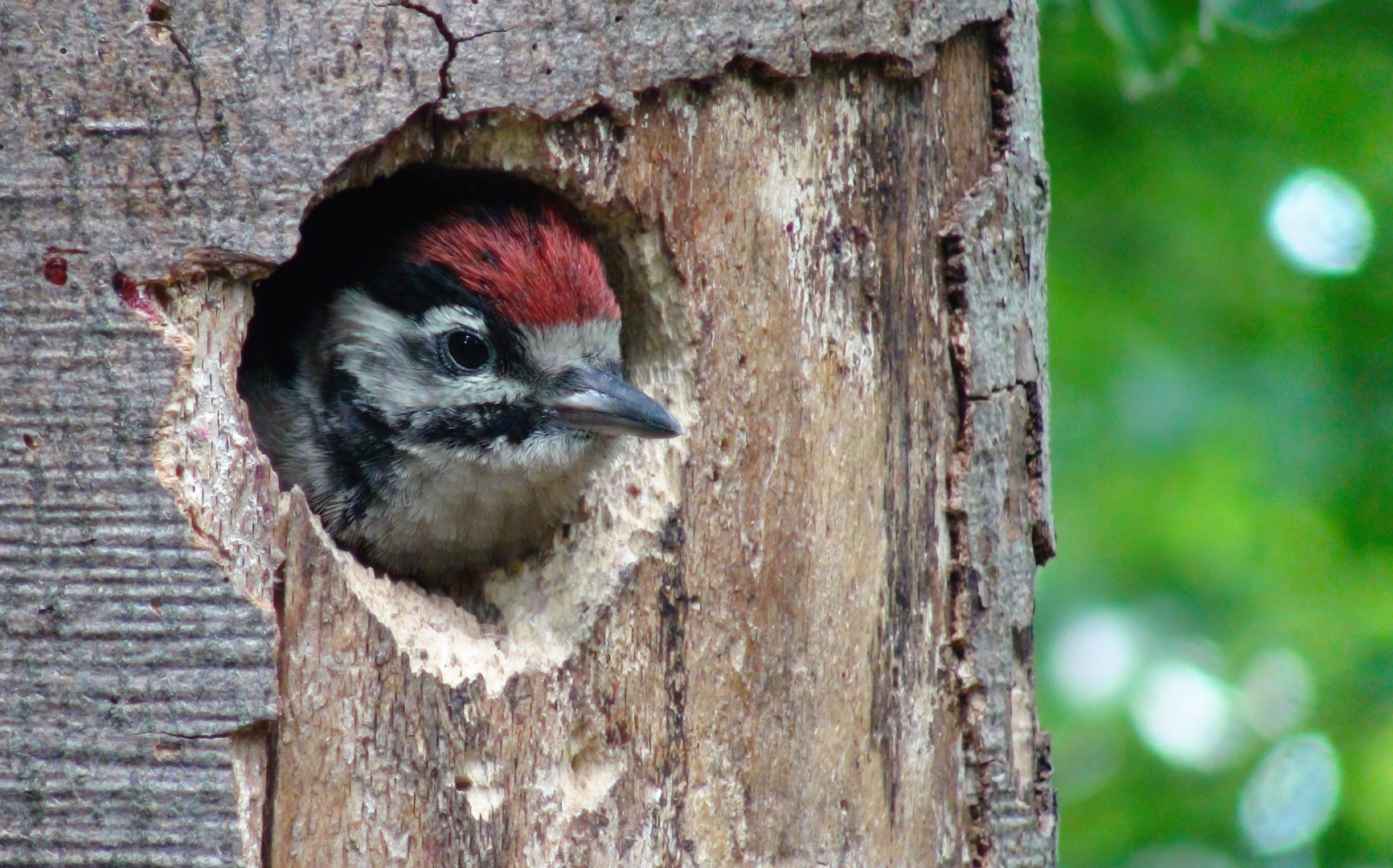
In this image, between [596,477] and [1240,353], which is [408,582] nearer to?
[596,477]

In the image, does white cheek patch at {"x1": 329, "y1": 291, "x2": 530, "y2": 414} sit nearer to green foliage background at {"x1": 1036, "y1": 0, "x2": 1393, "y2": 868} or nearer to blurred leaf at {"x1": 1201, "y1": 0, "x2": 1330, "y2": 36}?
blurred leaf at {"x1": 1201, "y1": 0, "x2": 1330, "y2": 36}

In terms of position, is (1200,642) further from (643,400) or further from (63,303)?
(63,303)

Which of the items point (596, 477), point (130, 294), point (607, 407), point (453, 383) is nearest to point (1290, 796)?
point (596, 477)

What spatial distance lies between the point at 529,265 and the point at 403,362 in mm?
493

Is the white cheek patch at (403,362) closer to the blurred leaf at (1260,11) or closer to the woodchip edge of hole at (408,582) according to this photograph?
the woodchip edge of hole at (408,582)

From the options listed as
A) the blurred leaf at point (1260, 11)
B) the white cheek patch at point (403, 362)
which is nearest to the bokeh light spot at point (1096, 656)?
the blurred leaf at point (1260, 11)

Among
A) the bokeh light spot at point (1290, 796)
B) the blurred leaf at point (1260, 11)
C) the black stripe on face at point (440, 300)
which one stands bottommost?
the bokeh light spot at point (1290, 796)

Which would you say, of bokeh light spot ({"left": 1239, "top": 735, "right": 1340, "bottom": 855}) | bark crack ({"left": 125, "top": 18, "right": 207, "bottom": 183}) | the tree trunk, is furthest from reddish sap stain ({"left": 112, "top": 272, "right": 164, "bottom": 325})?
bokeh light spot ({"left": 1239, "top": 735, "right": 1340, "bottom": 855})

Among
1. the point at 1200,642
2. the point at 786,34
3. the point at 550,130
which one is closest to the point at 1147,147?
the point at 1200,642

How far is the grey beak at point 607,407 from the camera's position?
128 inches

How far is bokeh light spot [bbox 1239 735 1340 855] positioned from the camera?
18.8 ft

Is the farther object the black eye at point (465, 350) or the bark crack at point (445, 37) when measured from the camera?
the black eye at point (465, 350)

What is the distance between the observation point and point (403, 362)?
3801mm

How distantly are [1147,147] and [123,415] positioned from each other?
4527 mm
